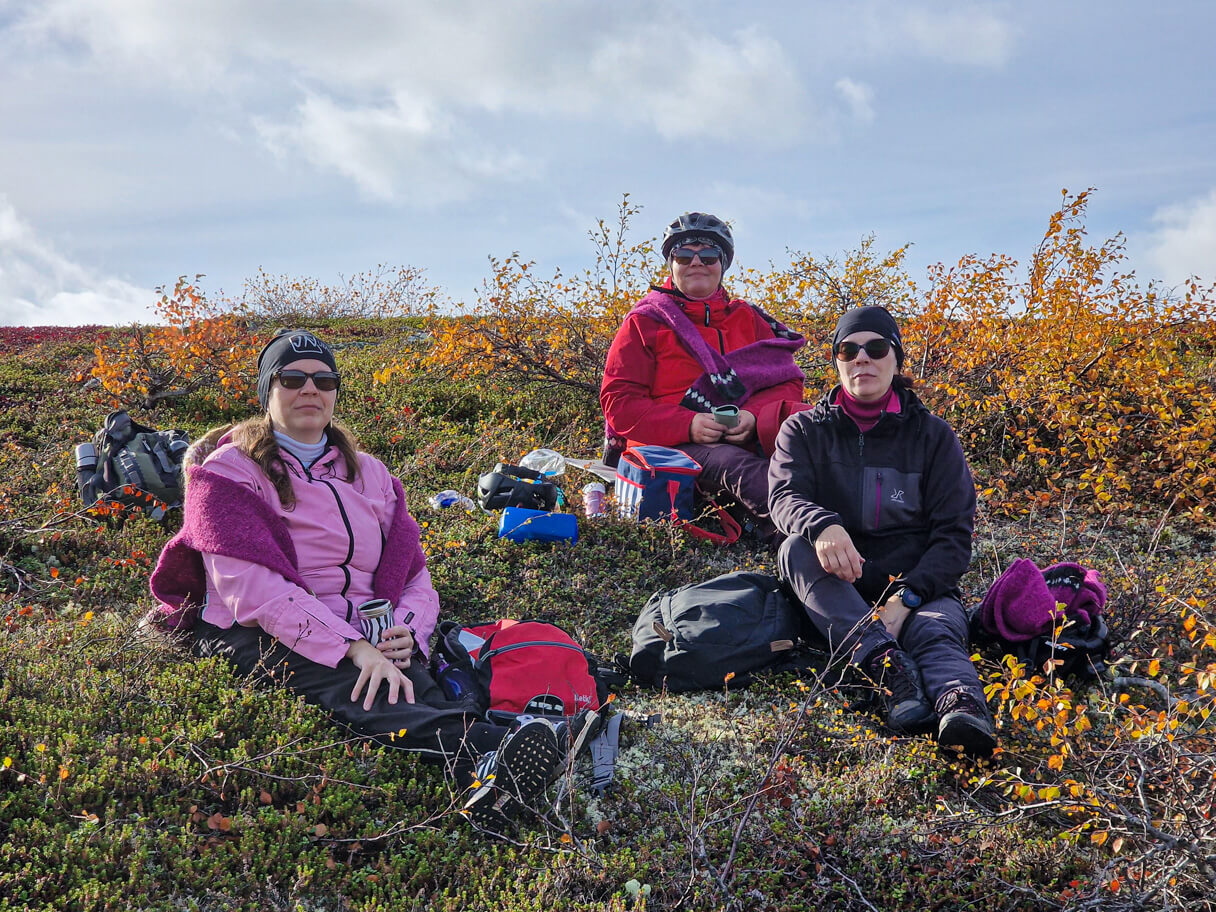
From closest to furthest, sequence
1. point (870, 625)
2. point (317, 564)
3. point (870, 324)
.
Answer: point (317, 564) < point (870, 625) < point (870, 324)

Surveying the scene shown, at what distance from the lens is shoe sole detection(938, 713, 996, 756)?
3.35m

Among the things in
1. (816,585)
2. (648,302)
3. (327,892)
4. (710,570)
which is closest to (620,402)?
(648,302)

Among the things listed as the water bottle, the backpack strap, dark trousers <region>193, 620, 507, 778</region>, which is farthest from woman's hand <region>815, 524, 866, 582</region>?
the water bottle

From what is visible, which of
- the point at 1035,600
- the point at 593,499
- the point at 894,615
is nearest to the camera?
the point at 894,615

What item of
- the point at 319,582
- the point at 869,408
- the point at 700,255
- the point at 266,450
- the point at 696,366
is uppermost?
the point at 700,255

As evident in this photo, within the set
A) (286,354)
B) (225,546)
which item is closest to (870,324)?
(286,354)

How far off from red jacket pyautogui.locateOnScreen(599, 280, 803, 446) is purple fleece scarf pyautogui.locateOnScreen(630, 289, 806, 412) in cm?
6

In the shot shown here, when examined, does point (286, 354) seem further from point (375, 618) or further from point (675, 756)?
point (675, 756)

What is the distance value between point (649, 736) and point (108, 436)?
484 centimetres

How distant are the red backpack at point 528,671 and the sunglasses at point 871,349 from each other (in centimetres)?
198

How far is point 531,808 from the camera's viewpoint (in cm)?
306

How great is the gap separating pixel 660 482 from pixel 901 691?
2.52 metres

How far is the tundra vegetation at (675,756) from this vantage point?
2.76 m

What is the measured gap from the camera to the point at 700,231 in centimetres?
609
